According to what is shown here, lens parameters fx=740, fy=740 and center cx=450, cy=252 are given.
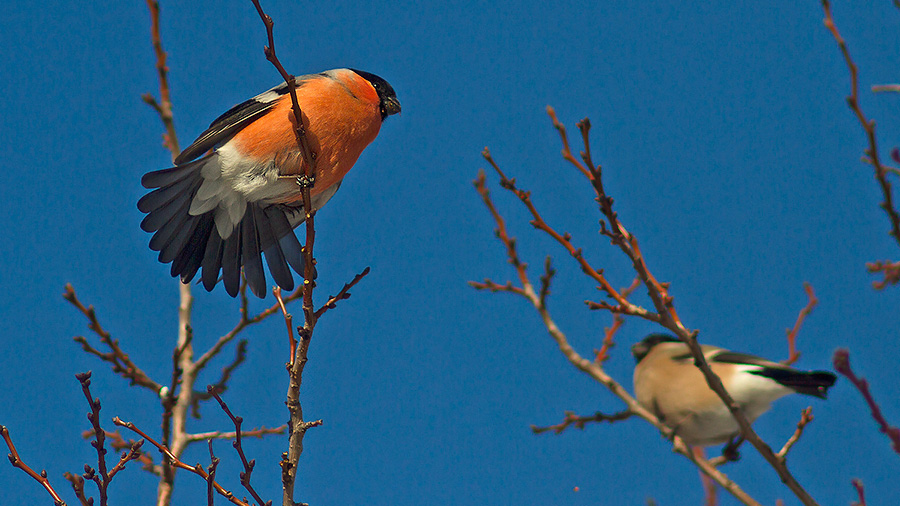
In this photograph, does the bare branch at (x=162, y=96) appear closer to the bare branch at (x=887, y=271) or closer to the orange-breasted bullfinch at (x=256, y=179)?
the orange-breasted bullfinch at (x=256, y=179)

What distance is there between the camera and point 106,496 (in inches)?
76.0

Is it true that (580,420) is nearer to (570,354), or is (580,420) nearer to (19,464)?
(570,354)

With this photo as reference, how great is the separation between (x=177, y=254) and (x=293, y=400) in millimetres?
1756

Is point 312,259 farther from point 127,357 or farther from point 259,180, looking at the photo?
point 127,357

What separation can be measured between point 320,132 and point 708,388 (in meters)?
2.69

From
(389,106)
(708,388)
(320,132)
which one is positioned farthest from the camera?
(708,388)

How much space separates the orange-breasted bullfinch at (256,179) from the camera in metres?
3.40

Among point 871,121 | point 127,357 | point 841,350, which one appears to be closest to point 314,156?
point 127,357

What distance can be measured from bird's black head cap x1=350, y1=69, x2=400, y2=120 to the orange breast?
210mm

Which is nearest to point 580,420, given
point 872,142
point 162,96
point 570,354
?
point 570,354

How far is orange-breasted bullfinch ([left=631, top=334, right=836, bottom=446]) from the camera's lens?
12.5ft

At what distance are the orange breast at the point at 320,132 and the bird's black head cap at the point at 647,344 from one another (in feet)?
9.28

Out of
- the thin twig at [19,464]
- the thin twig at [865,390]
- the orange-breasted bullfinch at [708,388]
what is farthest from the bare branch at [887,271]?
the thin twig at [19,464]

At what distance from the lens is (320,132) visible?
130 inches
